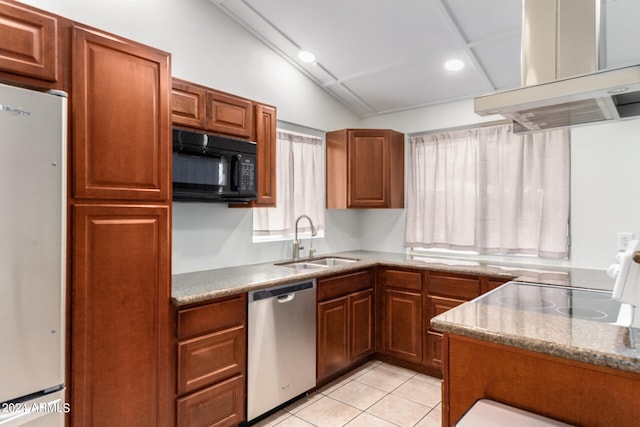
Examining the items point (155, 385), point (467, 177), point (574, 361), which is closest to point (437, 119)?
point (467, 177)

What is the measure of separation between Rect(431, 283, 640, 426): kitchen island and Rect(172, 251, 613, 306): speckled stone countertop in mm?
1008

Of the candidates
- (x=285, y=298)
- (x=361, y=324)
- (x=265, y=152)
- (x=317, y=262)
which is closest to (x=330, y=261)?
(x=317, y=262)

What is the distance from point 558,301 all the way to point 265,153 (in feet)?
6.84

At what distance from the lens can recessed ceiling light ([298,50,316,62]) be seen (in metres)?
3.15

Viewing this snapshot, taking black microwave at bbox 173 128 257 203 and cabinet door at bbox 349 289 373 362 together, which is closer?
black microwave at bbox 173 128 257 203

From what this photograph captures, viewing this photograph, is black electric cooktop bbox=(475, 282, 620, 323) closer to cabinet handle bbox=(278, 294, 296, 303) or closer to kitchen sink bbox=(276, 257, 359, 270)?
cabinet handle bbox=(278, 294, 296, 303)

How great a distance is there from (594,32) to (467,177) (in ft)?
6.51

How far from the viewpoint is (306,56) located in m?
3.20

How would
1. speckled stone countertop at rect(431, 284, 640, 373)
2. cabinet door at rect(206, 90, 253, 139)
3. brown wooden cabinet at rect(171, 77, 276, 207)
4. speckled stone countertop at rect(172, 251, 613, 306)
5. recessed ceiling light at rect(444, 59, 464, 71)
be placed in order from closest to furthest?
speckled stone countertop at rect(431, 284, 640, 373) → speckled stone countertop at rect(172, 251, 613, 306) → brown wooden cabinet at rect(171, 77, 276, 207) → cabinet door at rect(206, 90, 253, 139) → recessed ceiling light at rect(444, 59, 464, 71)

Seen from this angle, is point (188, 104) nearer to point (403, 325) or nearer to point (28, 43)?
point (28, 43)

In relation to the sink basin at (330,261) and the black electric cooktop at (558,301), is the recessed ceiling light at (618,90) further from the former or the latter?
the sink basin at (330,261)

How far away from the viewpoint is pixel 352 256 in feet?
12.2

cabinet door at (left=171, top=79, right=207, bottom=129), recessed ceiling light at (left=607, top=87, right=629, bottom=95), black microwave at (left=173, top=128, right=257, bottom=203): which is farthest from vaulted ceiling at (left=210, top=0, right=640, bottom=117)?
recessed ceiling light at (left=607, top=87, right=629, bottom=95)

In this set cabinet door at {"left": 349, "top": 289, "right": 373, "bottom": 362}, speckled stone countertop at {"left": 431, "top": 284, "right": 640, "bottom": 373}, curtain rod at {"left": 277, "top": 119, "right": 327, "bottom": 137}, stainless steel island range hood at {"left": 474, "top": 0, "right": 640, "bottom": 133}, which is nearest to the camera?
speckled stone countertop at {"left": 431, "top": 284, "right": 640, "bottom": 373}
